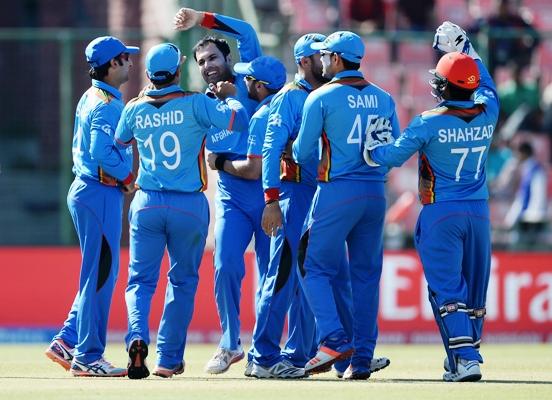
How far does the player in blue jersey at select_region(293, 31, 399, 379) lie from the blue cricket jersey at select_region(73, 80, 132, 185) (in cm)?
130

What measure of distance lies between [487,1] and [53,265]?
758 centimetres

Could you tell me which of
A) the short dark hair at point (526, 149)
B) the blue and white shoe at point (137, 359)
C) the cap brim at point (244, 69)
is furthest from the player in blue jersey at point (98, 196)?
the short dark hair at point (526, 149)

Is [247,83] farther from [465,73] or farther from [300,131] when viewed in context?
[465,73]

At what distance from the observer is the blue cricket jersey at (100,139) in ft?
37.6

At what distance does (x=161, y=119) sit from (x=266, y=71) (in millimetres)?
1098

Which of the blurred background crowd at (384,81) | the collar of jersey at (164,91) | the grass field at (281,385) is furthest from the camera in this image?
the blurred background crowd at (384,81)

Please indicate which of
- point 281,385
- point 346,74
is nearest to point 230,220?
point 346,74

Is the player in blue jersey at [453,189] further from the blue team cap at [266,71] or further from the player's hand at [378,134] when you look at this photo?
the blue team cap at [266,71]

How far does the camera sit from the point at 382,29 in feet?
67.3

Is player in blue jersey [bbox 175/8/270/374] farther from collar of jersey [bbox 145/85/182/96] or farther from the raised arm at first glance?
collar of jersey [bbox 145/85/182/96]

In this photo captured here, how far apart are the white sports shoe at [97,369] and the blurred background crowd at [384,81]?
6.54 m

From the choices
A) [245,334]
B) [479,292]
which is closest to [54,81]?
[245,334]

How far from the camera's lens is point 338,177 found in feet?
36.4

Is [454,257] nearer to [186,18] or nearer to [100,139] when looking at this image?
[100,139]
